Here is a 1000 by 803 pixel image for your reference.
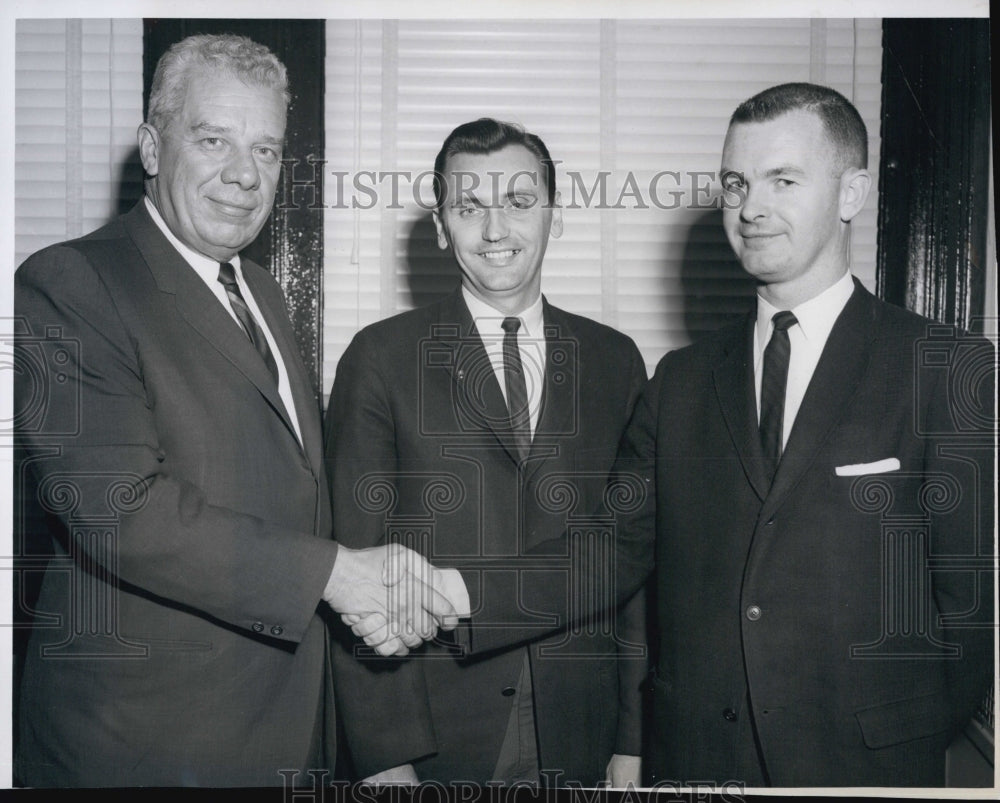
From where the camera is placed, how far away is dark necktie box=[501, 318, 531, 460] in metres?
2.50

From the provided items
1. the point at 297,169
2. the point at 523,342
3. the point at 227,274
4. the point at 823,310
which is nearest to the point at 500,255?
the point at 523,342

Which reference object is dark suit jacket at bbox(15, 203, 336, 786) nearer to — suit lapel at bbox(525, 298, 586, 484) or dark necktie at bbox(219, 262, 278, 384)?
dark necktie at bbox(219, 262, 278, 384)

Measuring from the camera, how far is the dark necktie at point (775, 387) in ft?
A: 7.93

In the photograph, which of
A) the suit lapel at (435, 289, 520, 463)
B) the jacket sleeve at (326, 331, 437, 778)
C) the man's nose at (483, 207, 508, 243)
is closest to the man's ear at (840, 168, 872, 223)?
the man's nose at (483, 207, 508, 243)

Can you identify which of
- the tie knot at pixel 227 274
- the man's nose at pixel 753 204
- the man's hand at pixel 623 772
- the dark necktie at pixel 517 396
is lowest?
the man's hand at pixel 623 772

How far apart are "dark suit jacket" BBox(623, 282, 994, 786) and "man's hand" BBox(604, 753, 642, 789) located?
0.04 metres

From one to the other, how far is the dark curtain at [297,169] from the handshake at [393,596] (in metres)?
0.40

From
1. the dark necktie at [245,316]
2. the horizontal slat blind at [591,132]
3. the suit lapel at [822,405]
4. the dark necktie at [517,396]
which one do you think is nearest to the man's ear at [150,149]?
the dark necktie at [245,316]

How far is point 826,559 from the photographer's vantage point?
2400 mm

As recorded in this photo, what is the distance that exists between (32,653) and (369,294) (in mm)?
1142

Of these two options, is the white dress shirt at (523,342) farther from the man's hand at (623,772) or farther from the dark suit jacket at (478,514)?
the man's hand at (623,772)

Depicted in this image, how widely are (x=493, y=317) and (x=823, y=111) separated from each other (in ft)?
2.86

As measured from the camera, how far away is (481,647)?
97.0 inches

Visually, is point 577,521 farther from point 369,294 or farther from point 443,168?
point 443,168
